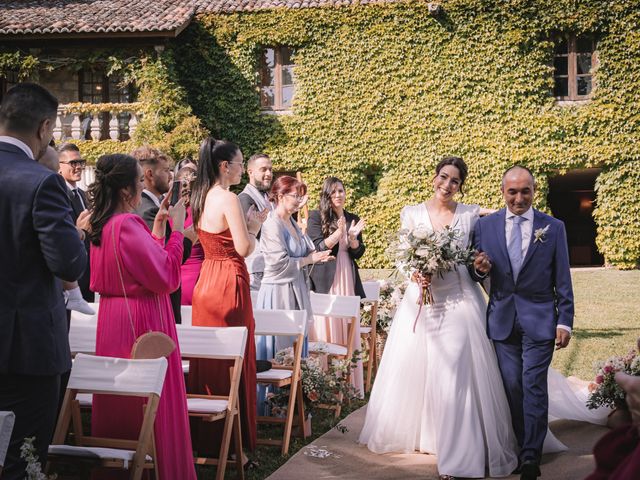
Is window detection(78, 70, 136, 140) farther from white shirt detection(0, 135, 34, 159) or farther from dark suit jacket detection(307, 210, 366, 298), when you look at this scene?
white shirt detection(0, 135, 34, 159)

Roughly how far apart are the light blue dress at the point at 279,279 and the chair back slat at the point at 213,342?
2.05 m

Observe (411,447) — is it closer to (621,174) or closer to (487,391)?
(487,391)

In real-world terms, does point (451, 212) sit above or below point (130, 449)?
above

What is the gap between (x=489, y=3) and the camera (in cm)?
1945

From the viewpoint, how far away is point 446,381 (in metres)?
5.54

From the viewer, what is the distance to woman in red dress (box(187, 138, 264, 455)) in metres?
5.23

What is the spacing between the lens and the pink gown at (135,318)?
4.05 meters

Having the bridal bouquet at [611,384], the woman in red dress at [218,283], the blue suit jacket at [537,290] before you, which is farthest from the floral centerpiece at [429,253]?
the bridal bouquet at [611,384]

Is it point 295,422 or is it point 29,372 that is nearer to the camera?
point 29,372

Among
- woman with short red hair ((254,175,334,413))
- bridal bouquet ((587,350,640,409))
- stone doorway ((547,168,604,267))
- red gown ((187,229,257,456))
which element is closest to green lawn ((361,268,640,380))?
woman with short red hair ((254,175,334,413))

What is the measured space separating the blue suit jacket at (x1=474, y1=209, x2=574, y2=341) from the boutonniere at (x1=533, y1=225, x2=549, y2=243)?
0.02 m

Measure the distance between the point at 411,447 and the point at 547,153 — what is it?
601 inches

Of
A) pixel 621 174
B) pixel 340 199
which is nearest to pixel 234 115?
pixel 621 174

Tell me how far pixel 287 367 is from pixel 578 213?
2078 centimetres
